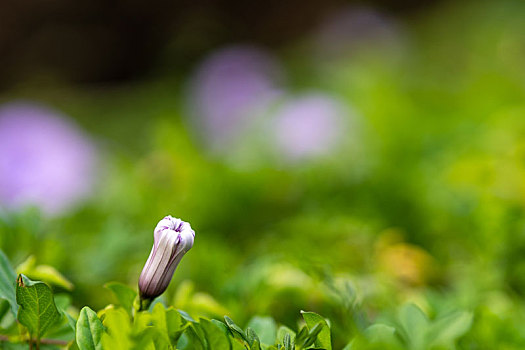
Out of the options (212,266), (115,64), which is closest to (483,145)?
(212,266)

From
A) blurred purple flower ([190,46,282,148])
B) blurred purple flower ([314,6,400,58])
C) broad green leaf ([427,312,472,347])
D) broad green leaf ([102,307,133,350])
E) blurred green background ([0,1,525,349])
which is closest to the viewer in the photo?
broad green leaf ([102,307,133,350])

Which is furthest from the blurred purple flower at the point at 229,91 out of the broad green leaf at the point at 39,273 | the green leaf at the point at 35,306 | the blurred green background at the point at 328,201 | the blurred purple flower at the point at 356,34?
the green leaf at the point at 35,306

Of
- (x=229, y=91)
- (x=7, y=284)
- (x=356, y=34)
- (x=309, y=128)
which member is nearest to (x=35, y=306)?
(x=7, y=284)

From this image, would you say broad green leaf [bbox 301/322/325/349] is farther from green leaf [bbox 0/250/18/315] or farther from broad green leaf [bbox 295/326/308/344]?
green leaf [bbox 0/250/18/315]

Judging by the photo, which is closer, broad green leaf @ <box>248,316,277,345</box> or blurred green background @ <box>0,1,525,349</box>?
broad green leaf @ <box>248,316,277,345</box>

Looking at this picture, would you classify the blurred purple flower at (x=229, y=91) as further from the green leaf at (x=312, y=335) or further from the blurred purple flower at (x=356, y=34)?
the green leaf at (x=312, y=335)

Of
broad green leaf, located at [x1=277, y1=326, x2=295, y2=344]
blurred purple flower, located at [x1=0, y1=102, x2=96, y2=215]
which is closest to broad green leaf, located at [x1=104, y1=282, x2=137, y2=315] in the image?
broad green leaf, located at [x1=277, y1=326, x2=295, y2=344]

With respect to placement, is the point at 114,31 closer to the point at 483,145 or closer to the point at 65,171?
the point at 65,171
